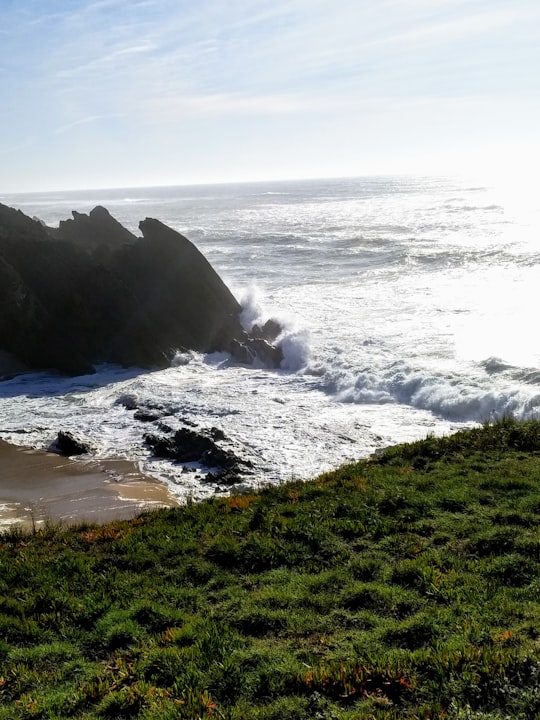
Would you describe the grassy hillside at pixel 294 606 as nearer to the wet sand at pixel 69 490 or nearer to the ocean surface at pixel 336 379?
the wet sand at pixel 69 490

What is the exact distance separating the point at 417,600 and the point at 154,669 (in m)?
4.03

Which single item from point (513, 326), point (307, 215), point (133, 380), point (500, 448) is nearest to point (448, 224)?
point (307, 215)

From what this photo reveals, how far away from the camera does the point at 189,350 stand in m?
40.6

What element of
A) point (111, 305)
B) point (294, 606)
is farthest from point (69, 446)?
point (111, 305)

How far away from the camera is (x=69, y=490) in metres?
20.4

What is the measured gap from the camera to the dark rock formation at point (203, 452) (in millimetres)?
21194

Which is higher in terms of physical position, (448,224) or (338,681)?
(448,224)

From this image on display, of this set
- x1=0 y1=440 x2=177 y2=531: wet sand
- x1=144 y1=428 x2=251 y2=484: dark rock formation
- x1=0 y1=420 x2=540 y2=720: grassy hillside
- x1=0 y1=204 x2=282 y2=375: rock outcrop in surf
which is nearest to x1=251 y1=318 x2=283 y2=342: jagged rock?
x1=0 y1=204 x2=282 y2=375: rock outcrop in surf

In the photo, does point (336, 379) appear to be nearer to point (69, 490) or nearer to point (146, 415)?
point (146, 415)

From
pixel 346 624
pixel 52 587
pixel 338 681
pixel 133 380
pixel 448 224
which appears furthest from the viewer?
pixel 448 224

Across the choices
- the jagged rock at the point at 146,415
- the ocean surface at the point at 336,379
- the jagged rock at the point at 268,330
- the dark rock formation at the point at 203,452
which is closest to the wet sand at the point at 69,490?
the ocean surface at the point at 336,379

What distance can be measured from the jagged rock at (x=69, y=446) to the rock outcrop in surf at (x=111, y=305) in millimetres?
13181

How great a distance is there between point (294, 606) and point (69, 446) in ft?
54.3

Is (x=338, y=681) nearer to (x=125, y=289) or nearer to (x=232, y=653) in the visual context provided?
(x=232, y=653)
